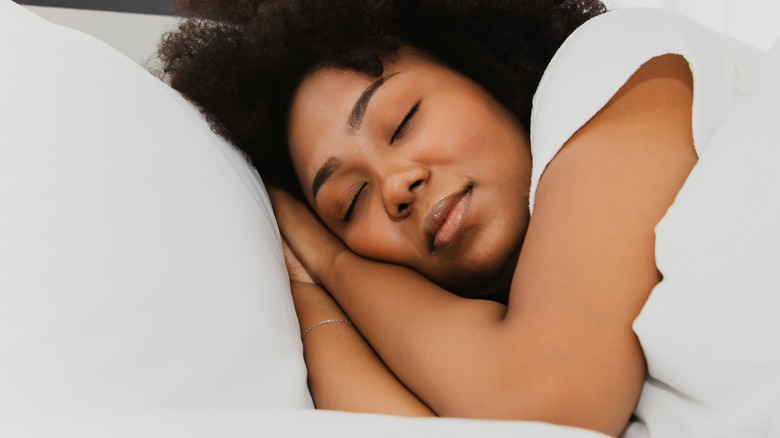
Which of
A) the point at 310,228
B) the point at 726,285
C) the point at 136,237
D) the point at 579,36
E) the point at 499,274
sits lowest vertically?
the point at 310,228

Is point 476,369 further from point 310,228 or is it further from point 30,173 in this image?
point 310,228

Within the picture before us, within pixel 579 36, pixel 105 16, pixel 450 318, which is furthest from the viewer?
pixel 105 16

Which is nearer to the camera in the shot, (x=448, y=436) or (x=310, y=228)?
(x=448, y=436)

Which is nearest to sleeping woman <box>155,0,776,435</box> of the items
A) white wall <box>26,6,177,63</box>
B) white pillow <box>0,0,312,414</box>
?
white pillow <box>0,0,312,414</box>

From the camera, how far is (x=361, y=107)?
3.31 ft

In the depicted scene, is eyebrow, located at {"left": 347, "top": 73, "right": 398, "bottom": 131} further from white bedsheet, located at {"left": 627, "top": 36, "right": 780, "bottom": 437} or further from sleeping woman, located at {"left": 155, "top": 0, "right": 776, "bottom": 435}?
white bedsheet, located at {"left": 627, "top": 36, "right": 780, "bottom": 437}

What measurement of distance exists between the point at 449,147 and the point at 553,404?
1.41 ft

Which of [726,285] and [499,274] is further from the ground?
[726,285]

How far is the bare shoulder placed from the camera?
0.63 m

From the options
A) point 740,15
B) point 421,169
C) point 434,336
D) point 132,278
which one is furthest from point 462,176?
point 740,15

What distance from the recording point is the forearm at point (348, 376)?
2.47 feet

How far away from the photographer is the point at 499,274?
3.31 ft

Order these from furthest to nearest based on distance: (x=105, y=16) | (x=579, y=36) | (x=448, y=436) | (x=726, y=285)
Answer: (x=105, y=16) < (x=579, y=36) < (x=726, y=285) < (x=448, y=436)

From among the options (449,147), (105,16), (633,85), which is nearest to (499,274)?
(449,147)
